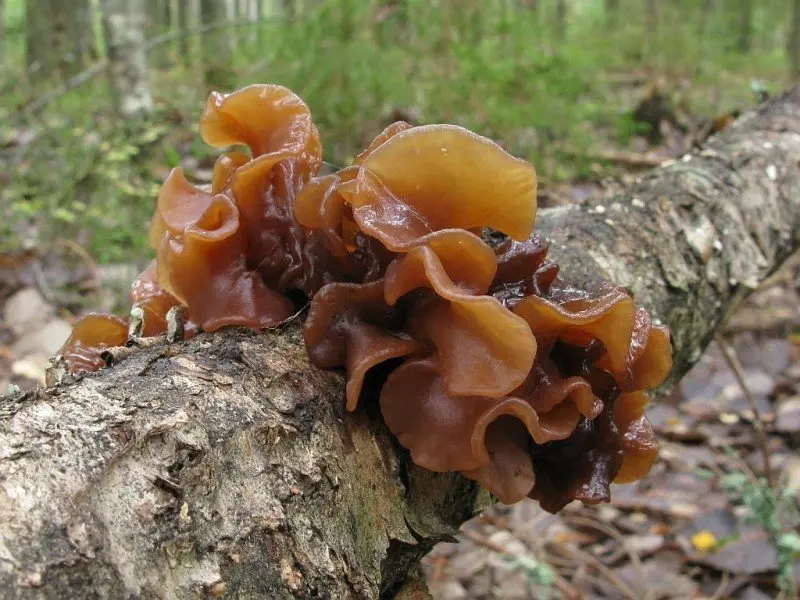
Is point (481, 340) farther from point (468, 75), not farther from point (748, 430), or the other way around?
point (468, 75)

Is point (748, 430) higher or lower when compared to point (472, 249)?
lower

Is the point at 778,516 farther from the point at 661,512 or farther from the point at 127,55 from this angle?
the point at 127,55

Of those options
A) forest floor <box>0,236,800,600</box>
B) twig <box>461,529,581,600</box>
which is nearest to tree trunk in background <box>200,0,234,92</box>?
forest floor <box>0,236,800,600</box>

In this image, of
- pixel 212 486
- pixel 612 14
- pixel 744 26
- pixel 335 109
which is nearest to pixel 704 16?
pixel 612 14

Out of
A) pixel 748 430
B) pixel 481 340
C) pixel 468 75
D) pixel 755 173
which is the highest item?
pixel 481 340

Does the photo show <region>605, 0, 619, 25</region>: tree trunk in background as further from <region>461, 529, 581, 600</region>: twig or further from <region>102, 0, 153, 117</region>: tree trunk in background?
<region>461, 529, 581, 600</region>: twig

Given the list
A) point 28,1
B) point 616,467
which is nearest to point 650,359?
point 616,467
